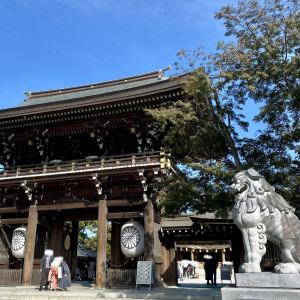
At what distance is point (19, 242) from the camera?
15781mm

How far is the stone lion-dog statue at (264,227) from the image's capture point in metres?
5.26

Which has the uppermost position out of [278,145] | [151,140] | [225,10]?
[225,10]

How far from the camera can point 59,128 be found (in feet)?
54.1

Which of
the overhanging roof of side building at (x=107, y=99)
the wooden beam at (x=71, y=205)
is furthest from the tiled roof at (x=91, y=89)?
the wooden beam at (x=71, y=205)

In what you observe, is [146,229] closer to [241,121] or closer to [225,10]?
[241,121]

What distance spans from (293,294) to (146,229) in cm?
945

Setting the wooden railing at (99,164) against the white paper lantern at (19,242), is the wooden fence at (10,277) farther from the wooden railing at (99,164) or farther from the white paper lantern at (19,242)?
the wooden railing at (99,164)

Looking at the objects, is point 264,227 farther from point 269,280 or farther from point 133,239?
point 133,239


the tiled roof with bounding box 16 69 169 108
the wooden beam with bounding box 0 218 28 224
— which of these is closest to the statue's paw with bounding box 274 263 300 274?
the wooden beam with bounding box 0 218 28 224

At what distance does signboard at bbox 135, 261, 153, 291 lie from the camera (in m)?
11.9

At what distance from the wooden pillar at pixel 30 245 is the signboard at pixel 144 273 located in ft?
20.4

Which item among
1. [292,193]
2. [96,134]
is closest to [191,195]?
[292,193]

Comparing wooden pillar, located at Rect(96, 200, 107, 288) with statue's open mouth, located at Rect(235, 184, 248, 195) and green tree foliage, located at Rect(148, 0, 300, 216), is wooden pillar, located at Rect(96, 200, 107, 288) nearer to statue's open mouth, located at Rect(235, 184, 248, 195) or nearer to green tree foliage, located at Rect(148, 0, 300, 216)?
green tree foliage, located at Rect(148, 0, 300, 216)

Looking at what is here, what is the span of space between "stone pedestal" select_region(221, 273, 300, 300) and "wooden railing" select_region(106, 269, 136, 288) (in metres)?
9.21
